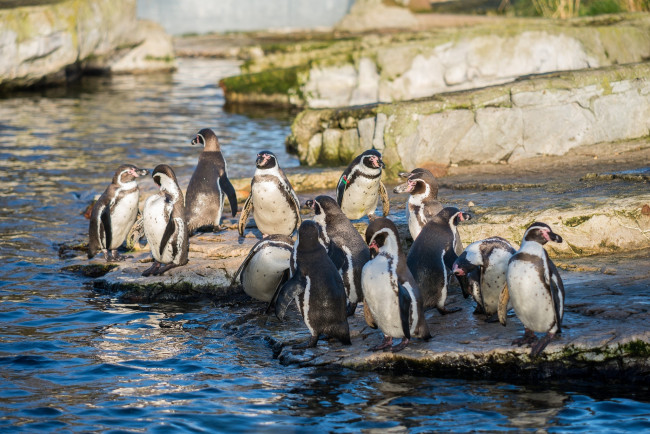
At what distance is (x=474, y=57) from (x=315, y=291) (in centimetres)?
1067

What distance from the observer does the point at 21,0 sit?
894 inches

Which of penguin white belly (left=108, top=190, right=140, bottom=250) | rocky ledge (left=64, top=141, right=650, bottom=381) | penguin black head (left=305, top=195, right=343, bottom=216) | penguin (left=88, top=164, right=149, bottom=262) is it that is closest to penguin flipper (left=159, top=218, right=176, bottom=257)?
rocky ledge (left=64, top=141, right=650, bottom=381)

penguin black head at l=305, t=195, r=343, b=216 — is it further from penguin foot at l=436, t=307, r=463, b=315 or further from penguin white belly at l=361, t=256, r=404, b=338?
penguin foot at l=436, t=307, r=463, b=315

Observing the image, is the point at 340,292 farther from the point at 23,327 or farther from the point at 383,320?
the point at 23,327

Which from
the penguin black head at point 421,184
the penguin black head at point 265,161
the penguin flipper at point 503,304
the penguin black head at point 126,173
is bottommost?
the penguin flipper at point 503,304

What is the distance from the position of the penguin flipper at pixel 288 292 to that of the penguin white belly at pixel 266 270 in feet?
2.35

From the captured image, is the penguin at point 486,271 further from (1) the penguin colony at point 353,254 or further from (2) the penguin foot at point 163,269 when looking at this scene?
(2) the penguin foot at point 163,269

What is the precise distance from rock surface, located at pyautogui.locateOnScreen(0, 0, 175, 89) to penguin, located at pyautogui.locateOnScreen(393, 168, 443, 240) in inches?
588

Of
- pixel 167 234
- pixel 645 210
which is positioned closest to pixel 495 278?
pixel 645 210

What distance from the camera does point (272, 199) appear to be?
891 cm

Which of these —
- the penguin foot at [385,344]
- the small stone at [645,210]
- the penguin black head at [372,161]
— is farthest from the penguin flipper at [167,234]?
the small stone at [645,210]

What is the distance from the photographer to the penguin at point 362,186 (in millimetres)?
8922

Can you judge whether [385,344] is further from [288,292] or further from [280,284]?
[280,284]

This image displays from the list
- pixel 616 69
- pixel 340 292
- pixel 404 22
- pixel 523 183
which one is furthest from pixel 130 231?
pixel 404 22
